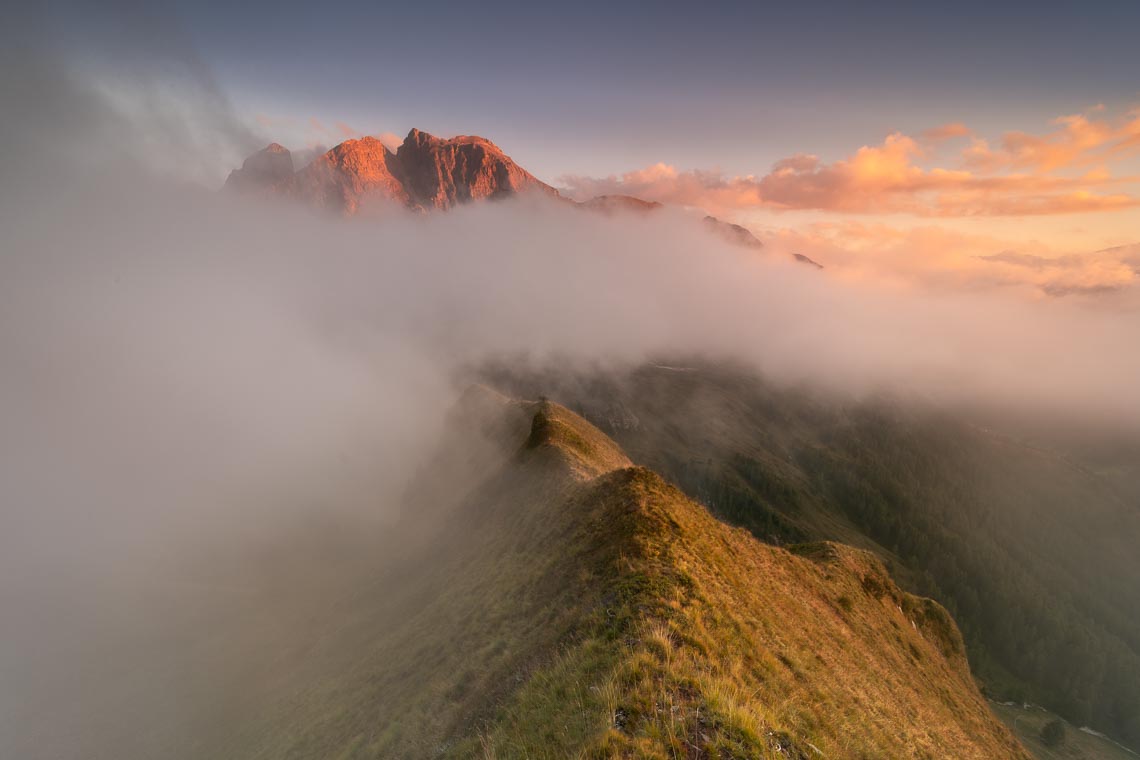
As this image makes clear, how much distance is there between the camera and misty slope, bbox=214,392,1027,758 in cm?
1387

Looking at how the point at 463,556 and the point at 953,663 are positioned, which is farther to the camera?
the point at 953,663

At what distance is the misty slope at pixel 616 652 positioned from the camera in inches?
546

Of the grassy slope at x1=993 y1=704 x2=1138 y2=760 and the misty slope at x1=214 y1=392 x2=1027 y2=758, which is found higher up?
the misty slope at x1=214 y1=392 x2=1027 y2=758

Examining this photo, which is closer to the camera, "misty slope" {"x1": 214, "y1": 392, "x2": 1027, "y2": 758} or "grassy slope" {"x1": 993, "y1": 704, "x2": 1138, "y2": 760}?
"misty slope" {"x1": 214, "y1": 392, "x2": 1027, "y2": 758}

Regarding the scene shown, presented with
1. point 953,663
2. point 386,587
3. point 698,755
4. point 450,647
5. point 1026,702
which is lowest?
point 1026,702

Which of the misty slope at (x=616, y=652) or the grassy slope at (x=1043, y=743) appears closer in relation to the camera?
the misty slope at (x=616, y=652)

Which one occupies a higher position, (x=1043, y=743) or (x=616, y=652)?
(x=616, y=652)

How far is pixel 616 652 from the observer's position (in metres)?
16.3

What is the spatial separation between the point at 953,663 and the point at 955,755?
49843 mm

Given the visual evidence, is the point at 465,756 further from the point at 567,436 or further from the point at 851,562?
the point at 851,562

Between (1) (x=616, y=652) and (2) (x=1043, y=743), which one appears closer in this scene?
(1) (x=616, y=652)

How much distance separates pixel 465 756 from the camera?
17.6 meters

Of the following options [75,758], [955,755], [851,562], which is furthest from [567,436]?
[75,758]

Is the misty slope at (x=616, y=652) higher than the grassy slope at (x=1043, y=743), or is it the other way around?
the misty slope at (x=616, y=652)
